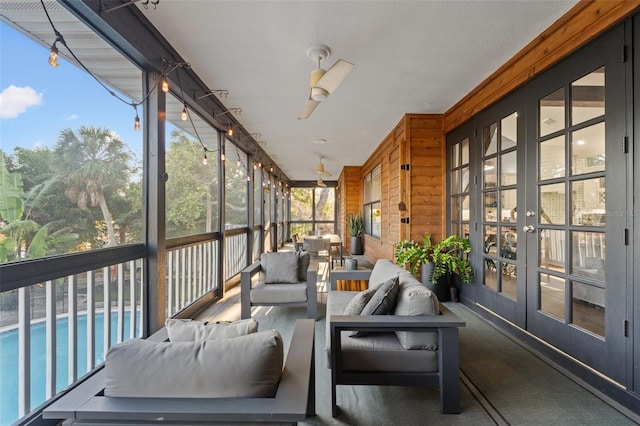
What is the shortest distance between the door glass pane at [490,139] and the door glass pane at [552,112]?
66 cm

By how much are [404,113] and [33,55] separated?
394cm

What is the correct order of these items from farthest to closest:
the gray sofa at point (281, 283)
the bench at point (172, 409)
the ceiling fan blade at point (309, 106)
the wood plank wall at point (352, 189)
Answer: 1. the wood plank wall at point (352, 189)
2. the gray sofa at point (281, 283)
3. the ceiling fan blade at point (309, 106)
4. the bench at point (172, 409)

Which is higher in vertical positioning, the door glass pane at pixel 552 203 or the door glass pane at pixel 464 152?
the door glass pane at pixel 464 152

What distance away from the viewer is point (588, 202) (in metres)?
2.19

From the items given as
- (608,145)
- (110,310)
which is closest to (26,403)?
(110,310)

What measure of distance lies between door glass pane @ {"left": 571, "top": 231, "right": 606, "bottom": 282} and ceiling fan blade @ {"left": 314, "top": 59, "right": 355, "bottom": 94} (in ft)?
7.04

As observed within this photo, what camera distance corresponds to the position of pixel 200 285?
12.5 ft

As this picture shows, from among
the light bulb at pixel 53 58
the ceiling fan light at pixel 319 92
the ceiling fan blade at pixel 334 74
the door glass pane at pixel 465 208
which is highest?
the ceiling fan blade at pixel 334 74

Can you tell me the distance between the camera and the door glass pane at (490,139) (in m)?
3.35

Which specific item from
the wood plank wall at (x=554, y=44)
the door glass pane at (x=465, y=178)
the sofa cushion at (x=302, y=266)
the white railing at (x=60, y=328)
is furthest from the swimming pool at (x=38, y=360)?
the door glass pane at (x=465, y=178)

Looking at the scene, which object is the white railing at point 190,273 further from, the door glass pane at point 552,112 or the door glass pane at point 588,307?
the door glass pane at point 552,112

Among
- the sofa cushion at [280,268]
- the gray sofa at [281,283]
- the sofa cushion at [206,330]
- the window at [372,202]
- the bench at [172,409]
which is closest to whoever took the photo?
the bench at [172,409]

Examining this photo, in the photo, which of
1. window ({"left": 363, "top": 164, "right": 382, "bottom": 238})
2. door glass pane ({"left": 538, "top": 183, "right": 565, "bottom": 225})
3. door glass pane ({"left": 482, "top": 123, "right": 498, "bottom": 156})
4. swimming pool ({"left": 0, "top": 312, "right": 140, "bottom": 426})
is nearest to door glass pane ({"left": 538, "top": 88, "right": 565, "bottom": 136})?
door glass pane ({"left": 538, "top": 183, "right": 565, "bottom": 225})

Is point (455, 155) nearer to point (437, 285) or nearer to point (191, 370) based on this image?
point (437, 285)
